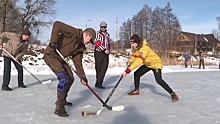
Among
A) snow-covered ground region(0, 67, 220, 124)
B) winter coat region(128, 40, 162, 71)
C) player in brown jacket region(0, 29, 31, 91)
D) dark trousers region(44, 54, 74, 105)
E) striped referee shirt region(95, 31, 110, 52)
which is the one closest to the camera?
snow-covered ground region(0, 67, 220, 124)

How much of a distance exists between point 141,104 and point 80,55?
1310 millimetres

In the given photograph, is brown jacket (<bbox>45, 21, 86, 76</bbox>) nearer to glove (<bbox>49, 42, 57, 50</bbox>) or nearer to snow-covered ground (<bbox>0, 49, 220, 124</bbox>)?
glove (<bbox>49, 42, 57, 50</bbox>)

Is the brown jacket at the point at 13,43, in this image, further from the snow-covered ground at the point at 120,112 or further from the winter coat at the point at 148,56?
the winter coat at the point at 148,56

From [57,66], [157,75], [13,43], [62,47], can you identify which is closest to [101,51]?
[157,75]

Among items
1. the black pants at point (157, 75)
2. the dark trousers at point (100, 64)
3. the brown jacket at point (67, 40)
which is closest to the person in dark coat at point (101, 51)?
the dark trousers at point (100, 64)

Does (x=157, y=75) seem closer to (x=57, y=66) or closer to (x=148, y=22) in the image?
(x=57, y=66)

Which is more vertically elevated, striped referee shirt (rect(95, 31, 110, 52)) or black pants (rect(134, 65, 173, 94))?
striped referee shirt (rect(95, 31, 110, 52))

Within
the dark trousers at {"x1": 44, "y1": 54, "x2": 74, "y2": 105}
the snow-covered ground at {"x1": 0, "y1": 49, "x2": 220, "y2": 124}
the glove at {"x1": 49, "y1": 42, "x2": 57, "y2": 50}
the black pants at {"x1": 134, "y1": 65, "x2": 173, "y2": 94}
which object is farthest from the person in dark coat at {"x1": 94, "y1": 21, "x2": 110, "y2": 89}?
the glove at {"x1": 49, "y1": 42, "x2": 57, "y2": 50}

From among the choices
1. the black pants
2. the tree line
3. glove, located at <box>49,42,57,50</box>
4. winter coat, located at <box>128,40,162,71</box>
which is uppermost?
the tree line

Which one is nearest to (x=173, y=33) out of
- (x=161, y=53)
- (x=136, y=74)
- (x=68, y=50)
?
(x=161, y=53)

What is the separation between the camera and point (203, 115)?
10.4ft

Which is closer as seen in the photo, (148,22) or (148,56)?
(148,56)

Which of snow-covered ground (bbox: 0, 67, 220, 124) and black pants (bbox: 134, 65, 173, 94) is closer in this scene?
snow-covered ground (bbox: 0, 67, 220, 124)

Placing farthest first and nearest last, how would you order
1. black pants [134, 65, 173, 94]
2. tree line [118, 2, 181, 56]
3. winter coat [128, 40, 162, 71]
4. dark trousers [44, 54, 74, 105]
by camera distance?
tree line [118, 2, 181, 56] < black pants [134, 65, 173, 94] < winter coat [128, 40, 162, 71] < dark trousers [44, 54, 74, 105]
